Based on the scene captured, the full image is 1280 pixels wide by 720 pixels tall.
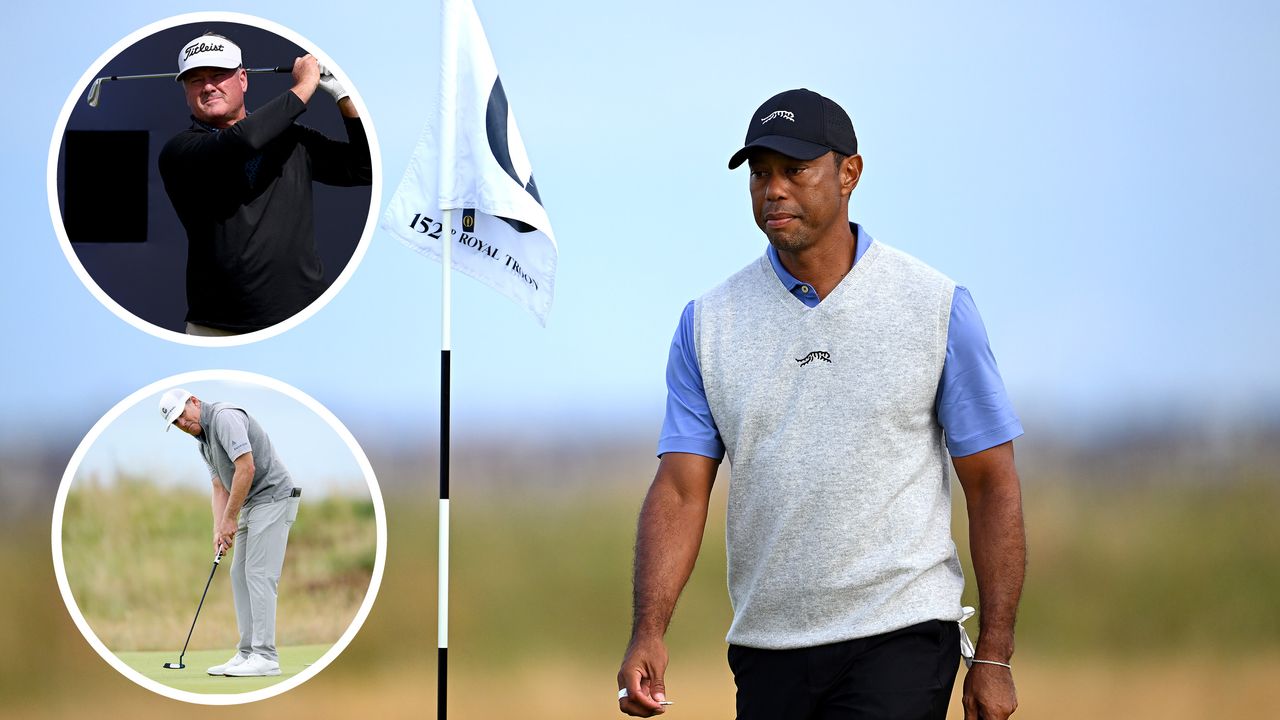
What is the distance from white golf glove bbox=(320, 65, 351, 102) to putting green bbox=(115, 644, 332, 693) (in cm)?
146

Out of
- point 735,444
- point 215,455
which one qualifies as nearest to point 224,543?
point 215,455

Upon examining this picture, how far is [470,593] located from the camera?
369 centimetres

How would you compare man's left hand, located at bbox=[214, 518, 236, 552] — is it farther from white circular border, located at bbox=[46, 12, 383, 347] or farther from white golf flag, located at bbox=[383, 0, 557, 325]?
white golf flag, located at bbox=[383, 0, 557, 325]

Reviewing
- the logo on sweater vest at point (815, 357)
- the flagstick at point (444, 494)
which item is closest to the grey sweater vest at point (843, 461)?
the logo on sweater vest at point (815, 357)

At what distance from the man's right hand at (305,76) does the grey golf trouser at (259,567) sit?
3.60 ft

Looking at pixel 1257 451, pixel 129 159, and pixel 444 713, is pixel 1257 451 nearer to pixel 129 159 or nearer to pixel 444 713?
pixel 444 713

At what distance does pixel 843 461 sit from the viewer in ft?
5.68

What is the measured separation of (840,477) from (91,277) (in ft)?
8.56

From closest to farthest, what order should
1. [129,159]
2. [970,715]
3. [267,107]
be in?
[970,715] → [267,107] → [129,159]

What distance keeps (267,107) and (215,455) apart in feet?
3.40

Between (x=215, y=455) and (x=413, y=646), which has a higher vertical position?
(x=215, y=455)

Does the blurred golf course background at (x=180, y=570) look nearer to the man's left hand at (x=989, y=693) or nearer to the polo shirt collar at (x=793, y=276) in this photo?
the polo shirt collar at (x=793, y=276)

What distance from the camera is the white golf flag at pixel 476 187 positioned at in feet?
9.52

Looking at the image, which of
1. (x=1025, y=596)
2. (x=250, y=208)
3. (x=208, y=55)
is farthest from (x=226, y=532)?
(x=1025, y=596)
